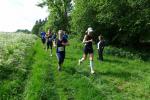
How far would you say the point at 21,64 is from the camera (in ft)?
75.0

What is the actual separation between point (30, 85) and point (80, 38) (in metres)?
30.2

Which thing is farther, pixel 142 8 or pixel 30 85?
pixel 142 8

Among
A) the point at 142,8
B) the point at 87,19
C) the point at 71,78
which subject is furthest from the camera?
the point at 87,19

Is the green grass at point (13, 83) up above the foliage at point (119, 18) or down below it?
below

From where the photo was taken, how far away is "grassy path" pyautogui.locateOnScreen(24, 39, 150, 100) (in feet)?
49.9

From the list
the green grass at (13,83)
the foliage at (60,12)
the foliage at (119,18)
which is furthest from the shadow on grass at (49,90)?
the foliage at (60,12)

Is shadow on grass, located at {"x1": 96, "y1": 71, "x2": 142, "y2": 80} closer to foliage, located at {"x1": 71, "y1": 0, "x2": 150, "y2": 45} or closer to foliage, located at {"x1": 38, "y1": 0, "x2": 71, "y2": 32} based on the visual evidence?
foliage, located at {"x1": 71, "y1": 0, "x2": 150, "y2": 45}

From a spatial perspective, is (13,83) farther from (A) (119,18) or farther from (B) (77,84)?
(A) (119,18)

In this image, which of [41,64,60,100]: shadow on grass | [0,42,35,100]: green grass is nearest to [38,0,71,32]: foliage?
[0,42,35,100]: green grass

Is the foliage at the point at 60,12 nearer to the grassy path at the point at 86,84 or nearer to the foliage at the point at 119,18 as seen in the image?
the foliage at the point at 119,18

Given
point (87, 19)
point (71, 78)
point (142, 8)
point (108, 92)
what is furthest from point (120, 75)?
point (87, 19)

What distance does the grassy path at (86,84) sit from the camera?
15195 mm

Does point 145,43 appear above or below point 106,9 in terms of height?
below

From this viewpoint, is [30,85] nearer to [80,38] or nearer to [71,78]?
[71,78]
